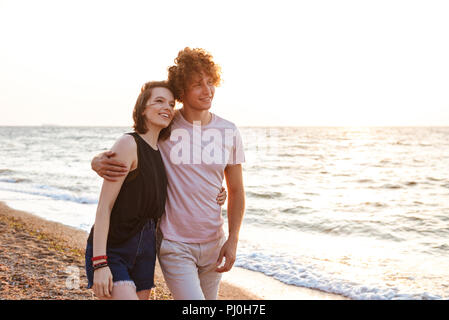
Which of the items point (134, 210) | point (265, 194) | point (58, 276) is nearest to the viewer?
point (134, 210)

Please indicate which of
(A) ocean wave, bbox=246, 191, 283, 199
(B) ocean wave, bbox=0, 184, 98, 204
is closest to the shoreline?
(B) ocean wave, bbox=0, 184, 98, 204

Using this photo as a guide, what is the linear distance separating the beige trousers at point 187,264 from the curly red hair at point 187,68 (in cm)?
105

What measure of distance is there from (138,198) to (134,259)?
0.39 m

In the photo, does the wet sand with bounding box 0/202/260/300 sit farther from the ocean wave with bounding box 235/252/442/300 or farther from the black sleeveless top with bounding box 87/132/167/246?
the black sleeveless top with bounding box 87/132/167/246

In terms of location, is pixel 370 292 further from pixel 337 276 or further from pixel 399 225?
pixel 399 225

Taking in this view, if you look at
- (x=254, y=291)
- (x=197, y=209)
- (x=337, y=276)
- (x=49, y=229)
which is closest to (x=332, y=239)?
(x=337, y=276)

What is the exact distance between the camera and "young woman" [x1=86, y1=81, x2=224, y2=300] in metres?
2.48

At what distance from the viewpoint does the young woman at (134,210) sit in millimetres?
2480

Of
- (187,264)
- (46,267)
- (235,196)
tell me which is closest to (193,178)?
(235,196)

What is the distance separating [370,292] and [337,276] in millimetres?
754

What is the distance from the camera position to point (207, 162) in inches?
116

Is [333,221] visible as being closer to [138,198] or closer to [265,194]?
[265,194]

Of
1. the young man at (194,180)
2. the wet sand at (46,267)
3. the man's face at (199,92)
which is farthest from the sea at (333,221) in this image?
the man's face at (199,92)

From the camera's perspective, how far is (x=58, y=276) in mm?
5770
